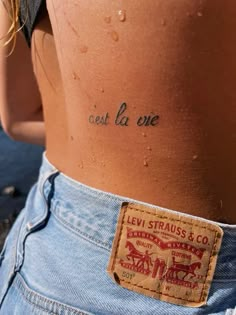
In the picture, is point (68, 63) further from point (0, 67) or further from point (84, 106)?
point (0, 67)

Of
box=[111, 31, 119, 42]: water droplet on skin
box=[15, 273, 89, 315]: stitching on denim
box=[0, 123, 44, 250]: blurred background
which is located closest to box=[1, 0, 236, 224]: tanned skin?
box=[111, 31, 119, 42]: water droplet on skin

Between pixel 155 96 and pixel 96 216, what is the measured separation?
0.21 meters

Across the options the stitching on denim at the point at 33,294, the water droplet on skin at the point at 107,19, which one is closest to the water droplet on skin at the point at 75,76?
the water droplet on skin at the point at 107,19

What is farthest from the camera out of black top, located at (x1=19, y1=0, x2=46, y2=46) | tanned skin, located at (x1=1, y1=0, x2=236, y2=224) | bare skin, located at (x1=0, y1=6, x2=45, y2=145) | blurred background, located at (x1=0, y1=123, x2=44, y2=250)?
blurred background, located at (x1=0, y1=123, x2=44, y2=250)

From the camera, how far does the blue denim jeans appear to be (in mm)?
901

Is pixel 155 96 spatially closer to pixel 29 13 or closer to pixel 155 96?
pixel 155 96

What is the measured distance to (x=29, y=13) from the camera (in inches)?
39.9

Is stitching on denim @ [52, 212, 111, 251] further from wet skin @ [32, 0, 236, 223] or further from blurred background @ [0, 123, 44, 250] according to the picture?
blurred background @ [0, 123, 44, 250]

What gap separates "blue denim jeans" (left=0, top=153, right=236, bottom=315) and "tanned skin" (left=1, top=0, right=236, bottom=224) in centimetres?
4

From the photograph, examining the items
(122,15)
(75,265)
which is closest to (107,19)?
(122,15)

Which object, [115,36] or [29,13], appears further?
[29,13]

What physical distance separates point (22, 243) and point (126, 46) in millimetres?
396

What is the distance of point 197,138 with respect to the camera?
2.92 feet

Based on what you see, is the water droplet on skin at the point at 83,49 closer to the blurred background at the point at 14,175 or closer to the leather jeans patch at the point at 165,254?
the leather jeans patch at the point at 165,254
